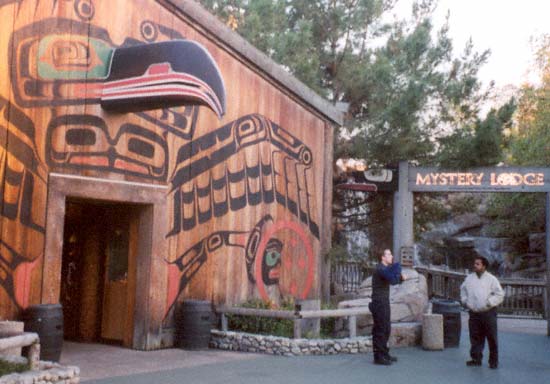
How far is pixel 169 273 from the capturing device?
956 centimetres

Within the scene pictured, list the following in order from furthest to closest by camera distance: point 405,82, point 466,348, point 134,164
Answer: point 405,82, point 466,348, point 134,164

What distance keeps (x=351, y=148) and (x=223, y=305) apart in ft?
21.2

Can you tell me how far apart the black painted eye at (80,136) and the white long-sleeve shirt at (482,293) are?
5.72m

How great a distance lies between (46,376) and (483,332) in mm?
6069

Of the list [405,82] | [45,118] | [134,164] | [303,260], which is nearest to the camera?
[45,118]

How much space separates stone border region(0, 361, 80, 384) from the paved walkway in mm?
1056

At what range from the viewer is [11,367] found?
561 cm

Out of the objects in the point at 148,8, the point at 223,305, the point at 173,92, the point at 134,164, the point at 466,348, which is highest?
the point at 148,8

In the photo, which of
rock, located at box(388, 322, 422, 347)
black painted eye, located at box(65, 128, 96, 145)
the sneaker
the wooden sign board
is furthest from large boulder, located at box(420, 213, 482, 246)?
black painted eye, located at box(65, 128, 96, 145)

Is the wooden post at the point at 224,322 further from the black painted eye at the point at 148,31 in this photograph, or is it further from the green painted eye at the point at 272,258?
the black painted eye at the point at 148,31

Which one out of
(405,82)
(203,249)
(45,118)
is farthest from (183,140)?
(405,82)

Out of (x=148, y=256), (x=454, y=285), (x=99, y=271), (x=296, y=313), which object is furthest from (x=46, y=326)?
(x=454, y=285)

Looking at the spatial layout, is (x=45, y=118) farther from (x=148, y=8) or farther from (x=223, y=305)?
(x=223, y=305)

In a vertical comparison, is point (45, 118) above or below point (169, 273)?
above
